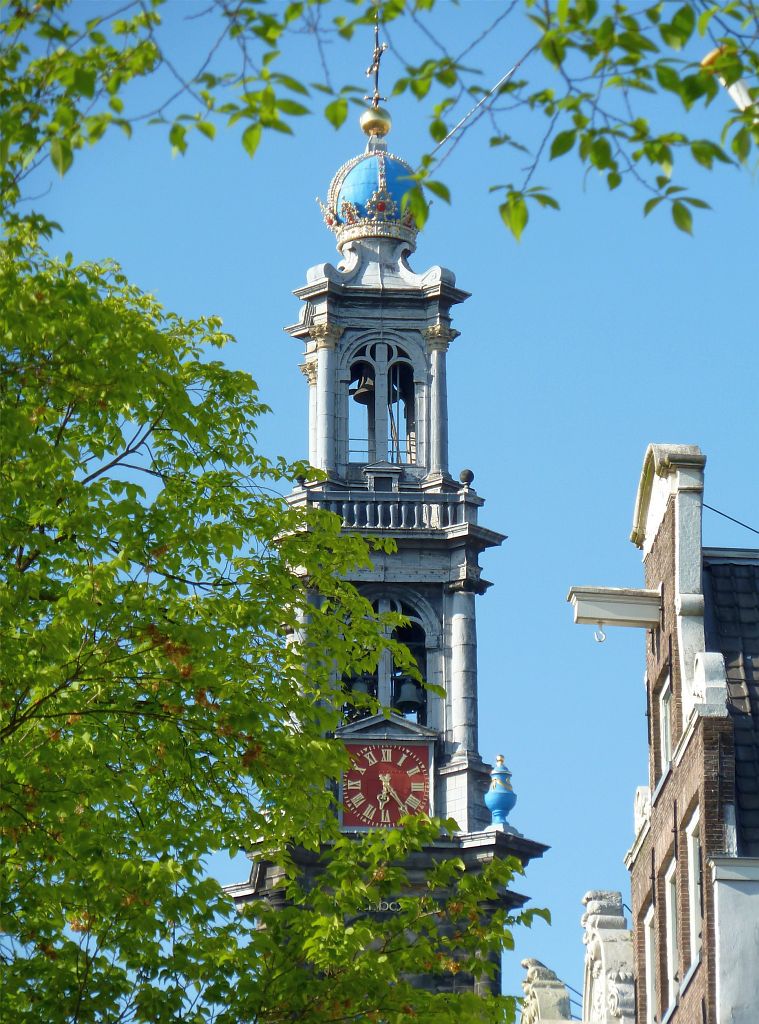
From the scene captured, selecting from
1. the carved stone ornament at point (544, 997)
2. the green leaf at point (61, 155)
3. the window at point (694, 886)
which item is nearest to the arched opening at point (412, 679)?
the carved stone ornament at point (544, 997)

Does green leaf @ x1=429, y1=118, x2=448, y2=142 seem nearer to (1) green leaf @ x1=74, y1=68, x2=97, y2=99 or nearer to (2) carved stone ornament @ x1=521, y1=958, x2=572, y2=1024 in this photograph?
(1) green leaf @ x1=74, y1=68, x2=97, y2=99

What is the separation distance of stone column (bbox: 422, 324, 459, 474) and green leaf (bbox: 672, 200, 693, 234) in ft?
163

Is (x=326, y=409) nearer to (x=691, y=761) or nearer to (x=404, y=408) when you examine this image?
(x=404, y=408)

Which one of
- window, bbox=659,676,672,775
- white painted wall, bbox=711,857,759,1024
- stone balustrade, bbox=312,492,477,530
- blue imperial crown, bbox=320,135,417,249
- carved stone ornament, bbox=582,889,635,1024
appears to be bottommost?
white painted wall, bbox=711,857,759,1024

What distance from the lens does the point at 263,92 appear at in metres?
13.9

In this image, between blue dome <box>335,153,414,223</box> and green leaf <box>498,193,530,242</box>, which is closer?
green leaf <box>498,193,530,242</box>

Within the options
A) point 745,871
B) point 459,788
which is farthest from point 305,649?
point 459,788

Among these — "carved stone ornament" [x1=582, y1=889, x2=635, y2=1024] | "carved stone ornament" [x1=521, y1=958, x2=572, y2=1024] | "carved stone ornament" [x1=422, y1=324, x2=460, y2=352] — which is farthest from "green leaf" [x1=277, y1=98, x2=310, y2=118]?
"carved stone ornament" [x1=422, y1=324, x2=460, y2=352]

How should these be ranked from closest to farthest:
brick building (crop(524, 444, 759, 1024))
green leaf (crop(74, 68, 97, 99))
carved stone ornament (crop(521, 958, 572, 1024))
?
green leaf (crop(74, 68, 97, 99)), brick building (crop(524, 444, 759, 1024)), carved stone ornament (crop(521, 958, 572, 1024))

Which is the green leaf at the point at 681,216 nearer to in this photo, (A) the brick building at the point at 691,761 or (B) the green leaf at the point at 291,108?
(B) the green leaf at the point at 291,108

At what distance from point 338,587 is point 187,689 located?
3617 mm

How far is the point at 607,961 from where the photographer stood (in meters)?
34.0

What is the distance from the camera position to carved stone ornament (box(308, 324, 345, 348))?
6350 cm

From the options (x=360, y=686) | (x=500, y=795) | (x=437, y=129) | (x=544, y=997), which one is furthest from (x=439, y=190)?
(x=500, y=795)
